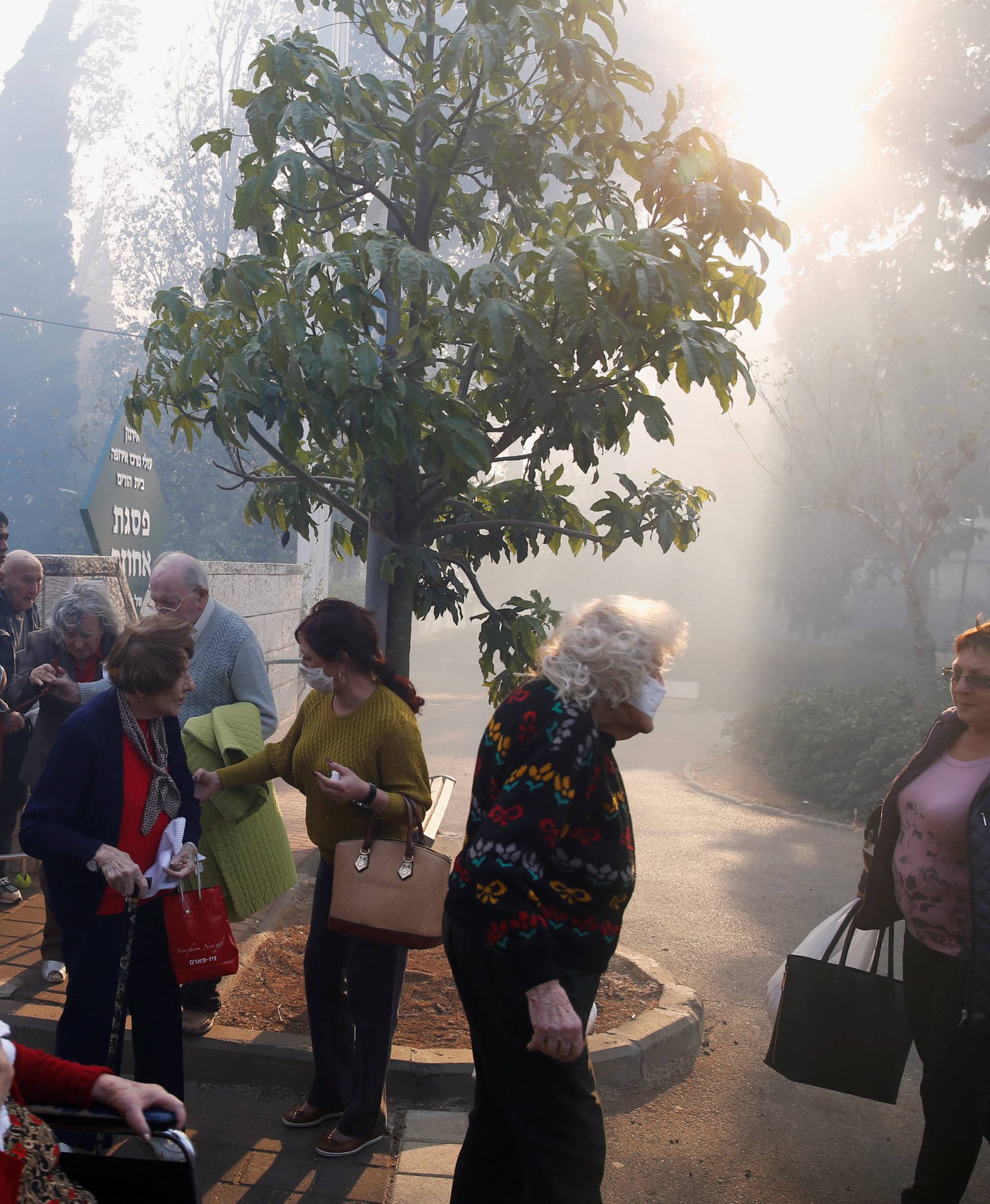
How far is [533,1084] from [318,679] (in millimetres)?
1474

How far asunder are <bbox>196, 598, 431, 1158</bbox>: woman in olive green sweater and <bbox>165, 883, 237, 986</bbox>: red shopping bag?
0.41 metres

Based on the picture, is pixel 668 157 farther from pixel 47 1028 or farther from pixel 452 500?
pixel 47 1028

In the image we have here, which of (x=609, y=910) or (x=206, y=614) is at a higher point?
(x=206, y=614)

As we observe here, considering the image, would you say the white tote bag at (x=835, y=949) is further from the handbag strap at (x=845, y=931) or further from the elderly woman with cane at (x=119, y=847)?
the elderly woman with cane at (x=119, y=847)

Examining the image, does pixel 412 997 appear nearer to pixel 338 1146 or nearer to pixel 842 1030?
pixel 338 1146

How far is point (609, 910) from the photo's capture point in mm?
2307

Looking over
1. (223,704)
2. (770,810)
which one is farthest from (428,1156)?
(770,810)

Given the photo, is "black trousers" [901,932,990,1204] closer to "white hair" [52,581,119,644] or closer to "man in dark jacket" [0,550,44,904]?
"white hair" [52,581,119,644]

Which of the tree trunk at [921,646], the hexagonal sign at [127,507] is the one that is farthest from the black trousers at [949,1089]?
the tree trunk at [921,646]

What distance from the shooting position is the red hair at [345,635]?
3232 millimetres

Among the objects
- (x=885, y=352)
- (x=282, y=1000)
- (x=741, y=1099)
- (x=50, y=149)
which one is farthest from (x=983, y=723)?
(x=50, y=149)

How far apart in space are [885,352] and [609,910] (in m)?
23.5

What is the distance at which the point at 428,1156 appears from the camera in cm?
335

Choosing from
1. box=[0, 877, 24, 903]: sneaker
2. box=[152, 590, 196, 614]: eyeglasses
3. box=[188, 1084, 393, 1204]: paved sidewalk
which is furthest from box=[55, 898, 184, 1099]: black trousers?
box=[0, 877, 24, 903]: sneaker
